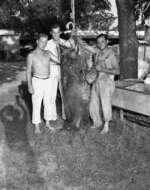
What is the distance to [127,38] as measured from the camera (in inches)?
245

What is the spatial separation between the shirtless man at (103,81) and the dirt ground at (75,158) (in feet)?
1.17

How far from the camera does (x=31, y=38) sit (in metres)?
21.2

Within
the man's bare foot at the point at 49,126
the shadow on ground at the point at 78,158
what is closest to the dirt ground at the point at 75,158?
Result: the shadow on ground at the point at 78,158

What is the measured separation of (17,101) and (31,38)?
1486 centimetres

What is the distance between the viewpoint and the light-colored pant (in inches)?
177

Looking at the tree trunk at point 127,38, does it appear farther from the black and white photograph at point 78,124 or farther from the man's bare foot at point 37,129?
the man's bare foot at point 37,129

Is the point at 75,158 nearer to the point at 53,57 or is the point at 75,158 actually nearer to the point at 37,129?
the point at 37,129

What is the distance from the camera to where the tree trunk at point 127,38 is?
6168 millimetres

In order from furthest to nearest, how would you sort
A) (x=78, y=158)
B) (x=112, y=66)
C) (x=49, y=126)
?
(x=49, y=126), (x=112, y=66), (x=78, y=158)

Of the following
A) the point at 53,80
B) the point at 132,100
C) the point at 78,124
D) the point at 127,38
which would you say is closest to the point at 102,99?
the point at 132,100

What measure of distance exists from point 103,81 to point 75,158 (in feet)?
4.19

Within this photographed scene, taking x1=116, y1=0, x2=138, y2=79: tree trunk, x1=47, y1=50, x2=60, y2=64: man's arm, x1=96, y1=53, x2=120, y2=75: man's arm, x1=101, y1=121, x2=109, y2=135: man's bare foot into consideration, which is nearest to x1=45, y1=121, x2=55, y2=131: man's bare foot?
x1=101, y1=121, x2=109, y2=135: man's bare foot

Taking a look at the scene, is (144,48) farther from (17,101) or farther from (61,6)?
(61,6)

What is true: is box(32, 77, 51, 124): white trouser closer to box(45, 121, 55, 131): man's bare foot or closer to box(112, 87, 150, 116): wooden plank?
box(45, 121, 55, 131): man's bare foot
